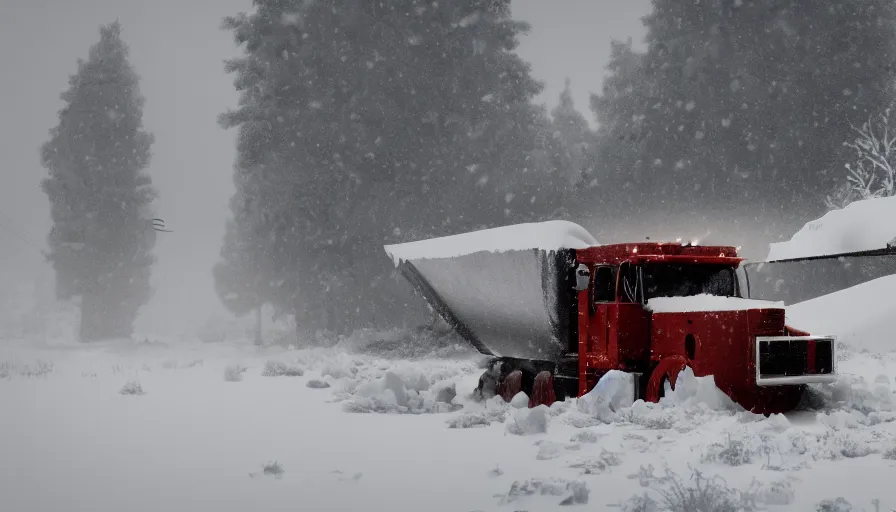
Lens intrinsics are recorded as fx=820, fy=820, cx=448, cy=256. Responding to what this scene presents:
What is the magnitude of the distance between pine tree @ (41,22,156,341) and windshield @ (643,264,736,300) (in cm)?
2658

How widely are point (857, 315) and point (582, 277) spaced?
1122cm

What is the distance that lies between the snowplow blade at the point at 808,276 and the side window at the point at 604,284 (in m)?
15.6

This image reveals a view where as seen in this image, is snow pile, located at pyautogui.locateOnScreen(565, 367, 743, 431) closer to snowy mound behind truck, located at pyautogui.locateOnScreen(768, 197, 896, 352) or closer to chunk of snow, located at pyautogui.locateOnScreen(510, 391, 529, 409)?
chunk of snow, located at pyautogui.locateOnScreen(510, 391, 529, 409)

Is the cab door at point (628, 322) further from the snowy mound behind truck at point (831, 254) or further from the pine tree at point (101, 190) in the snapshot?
the pine tree at point (101, 190)

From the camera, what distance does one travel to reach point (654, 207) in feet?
92.4

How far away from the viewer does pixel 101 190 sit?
31516 millimetres

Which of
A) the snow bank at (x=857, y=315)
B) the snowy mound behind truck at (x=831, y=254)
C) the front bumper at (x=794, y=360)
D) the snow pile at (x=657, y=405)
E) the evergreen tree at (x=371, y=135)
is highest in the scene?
the evergreen tree at (x=371, y=135)

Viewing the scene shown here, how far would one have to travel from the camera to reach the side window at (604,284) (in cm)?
1027

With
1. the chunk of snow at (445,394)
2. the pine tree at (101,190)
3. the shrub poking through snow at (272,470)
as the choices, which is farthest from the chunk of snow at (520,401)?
the pine tree at (101,190)

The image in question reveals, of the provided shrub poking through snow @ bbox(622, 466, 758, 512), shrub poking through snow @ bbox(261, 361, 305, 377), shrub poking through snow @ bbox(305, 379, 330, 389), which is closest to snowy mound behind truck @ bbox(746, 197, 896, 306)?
shrub poking through snow @ bbox(622, 466, 758, 512)

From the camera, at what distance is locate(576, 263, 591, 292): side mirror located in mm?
10570

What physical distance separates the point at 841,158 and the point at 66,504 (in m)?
26.0

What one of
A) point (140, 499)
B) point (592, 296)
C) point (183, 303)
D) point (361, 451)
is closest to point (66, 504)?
point (140, 499)

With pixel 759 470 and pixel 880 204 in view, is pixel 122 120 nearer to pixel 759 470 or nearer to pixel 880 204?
pixel 880 204
